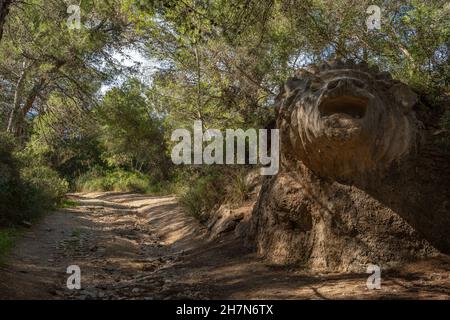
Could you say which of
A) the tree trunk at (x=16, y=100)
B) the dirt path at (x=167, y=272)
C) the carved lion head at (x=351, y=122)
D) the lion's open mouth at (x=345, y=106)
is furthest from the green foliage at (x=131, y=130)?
the lion's open mouth at (x=345, y=106)

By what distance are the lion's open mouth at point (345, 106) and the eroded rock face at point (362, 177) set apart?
12mm

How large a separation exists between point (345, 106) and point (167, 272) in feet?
11.6

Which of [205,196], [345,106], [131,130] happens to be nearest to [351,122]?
[345,106]

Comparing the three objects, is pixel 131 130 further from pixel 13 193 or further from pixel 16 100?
pixel 13 193

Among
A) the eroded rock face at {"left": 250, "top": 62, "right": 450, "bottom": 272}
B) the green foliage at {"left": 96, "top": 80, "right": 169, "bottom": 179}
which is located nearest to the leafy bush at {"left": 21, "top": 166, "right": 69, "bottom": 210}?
the green foliage at {"left": 96, "top": 80, "right": 169, "bottom": 179}

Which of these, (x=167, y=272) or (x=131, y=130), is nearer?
(x=167, y=272)

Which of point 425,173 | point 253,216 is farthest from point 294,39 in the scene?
point 425,173

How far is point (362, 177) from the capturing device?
595 centimetres

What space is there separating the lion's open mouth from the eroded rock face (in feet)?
0.04

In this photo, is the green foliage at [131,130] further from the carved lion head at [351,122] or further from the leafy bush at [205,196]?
the carved lion head at [351,122]

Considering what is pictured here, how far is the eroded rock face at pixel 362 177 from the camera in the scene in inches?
224

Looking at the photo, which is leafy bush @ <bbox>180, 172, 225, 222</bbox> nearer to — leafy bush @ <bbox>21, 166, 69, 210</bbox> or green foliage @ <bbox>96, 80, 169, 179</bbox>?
leafy bush @ <bbox>21, 166, 69, 210</bbox>

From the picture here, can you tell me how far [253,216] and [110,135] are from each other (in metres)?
17.2

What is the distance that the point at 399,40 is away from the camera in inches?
358
